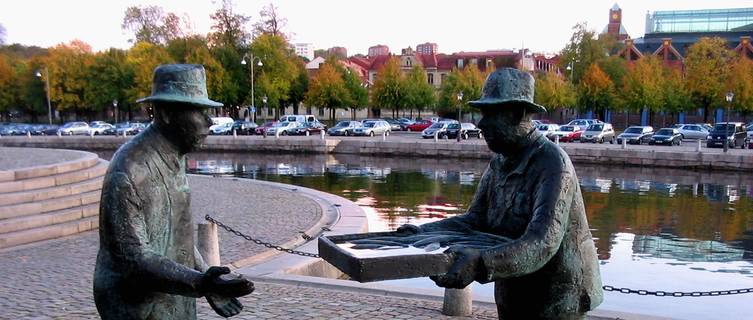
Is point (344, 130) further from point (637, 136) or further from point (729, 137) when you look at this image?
point (729, 137)

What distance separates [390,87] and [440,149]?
29901mm

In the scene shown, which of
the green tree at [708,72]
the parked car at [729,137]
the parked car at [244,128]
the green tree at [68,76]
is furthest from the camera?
the green tree at [68,76]

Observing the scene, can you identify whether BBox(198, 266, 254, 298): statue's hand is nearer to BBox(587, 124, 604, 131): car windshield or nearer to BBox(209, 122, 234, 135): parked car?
BBox(587, 124, 604, 131): car windshield

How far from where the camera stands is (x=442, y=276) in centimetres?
278

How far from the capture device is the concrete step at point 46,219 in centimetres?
1080

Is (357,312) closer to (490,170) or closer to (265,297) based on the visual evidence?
(265,297)

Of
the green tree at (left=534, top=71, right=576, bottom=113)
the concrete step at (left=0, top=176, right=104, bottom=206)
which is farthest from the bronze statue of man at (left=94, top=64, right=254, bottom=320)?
the green tree at (left=534, top=71, right=576, bottom=113)

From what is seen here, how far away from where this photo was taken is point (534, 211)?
3102mm

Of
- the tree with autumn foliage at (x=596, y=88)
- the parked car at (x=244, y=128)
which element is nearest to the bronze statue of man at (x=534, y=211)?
the parked car at (x=244, y=128)

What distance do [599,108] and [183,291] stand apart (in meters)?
59.4

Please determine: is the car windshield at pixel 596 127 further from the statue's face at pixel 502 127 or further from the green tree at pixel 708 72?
the statue's face at pixel 502 127

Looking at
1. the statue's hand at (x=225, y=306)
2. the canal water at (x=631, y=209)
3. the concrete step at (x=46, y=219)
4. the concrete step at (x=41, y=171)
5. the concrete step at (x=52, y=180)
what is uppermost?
the statue's hand at (x=225, y=306)

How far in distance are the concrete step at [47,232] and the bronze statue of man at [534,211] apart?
9.36 metres

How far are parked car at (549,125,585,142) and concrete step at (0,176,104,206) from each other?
101ft
